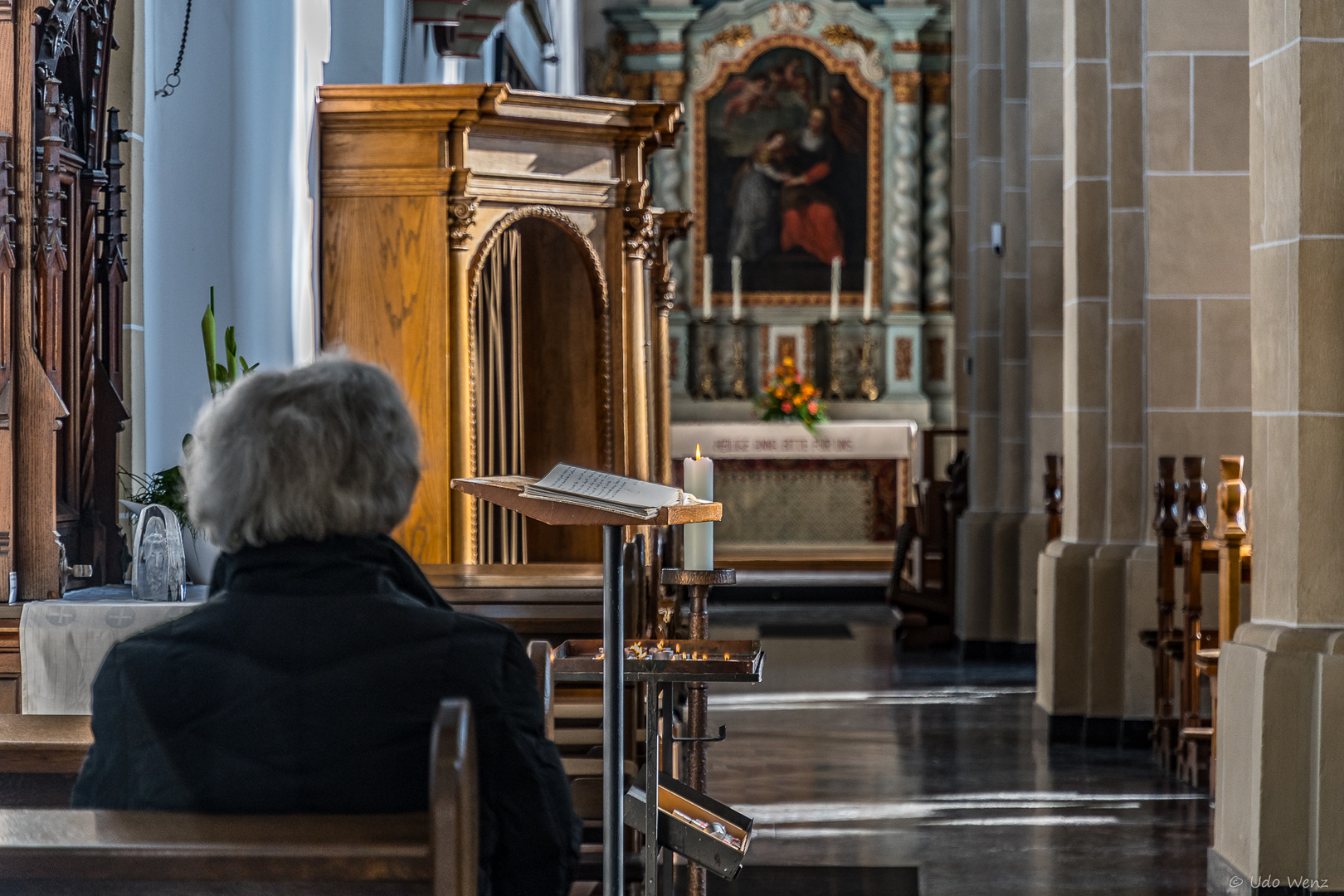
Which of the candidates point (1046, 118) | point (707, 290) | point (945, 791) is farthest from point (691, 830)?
point (707, 290)

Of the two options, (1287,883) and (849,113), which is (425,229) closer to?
(1287,883)

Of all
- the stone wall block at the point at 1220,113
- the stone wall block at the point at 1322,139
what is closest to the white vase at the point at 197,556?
the stone wall block at the point at 1322,139

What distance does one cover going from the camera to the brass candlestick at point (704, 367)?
48.1 feet

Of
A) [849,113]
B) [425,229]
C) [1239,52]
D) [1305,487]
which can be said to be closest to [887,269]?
→ [849,113]

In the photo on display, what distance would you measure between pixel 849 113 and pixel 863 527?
4.05 m

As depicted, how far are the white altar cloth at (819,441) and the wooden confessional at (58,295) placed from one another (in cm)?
931

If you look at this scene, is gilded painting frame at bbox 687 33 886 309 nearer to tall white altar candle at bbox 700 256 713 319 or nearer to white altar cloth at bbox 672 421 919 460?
tall white altar candle at bbox 700 256 713 319

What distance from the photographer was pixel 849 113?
1497 cm

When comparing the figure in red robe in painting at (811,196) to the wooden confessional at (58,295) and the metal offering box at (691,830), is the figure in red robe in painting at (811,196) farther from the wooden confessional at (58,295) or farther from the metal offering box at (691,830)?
the metal offering box at (691,830)

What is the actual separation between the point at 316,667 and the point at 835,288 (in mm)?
13288

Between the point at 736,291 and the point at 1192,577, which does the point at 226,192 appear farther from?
the point at 736,291

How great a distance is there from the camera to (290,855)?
1.42 m

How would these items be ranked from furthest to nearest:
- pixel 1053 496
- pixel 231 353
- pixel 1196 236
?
pixel 1053 496, pixel 1196 236, pixel 231 353

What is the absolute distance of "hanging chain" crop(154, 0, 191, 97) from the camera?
5219mm
